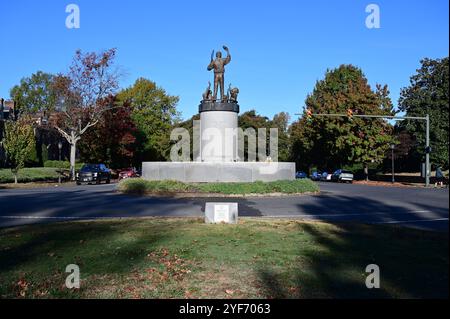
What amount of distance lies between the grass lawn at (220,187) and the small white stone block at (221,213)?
31.2 feet

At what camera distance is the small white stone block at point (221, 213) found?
11062 millimetres

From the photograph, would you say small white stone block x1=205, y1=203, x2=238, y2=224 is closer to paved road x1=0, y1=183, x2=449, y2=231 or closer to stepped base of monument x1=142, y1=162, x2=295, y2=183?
paved road x1=0, y1=183, x2=449, y2=231

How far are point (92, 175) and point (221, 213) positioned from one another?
28895 millimetres

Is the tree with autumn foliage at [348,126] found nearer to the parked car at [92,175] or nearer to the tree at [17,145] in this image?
the parked car at [92,175]

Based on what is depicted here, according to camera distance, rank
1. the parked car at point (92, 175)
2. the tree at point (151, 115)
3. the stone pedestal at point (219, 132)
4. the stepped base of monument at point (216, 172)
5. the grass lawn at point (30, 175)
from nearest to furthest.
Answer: the stepped base of monument at point (216, 172) < the stone pedestal at point (219, 132) < the grass lawn at point (30, 175) < the parked car at point (92, 175) < the tree at point (151, 115)

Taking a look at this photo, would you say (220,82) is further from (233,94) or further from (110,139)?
(110,139)

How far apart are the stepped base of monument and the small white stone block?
1190cm

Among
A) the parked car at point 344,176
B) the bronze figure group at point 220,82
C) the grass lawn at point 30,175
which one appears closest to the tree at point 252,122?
the parked car at point 344,176

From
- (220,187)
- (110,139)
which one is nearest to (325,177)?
(110,139)

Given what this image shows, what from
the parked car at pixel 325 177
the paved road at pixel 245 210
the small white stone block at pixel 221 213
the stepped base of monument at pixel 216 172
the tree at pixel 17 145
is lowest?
the parked car at pixel 325 177

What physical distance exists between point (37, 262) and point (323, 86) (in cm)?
5852
